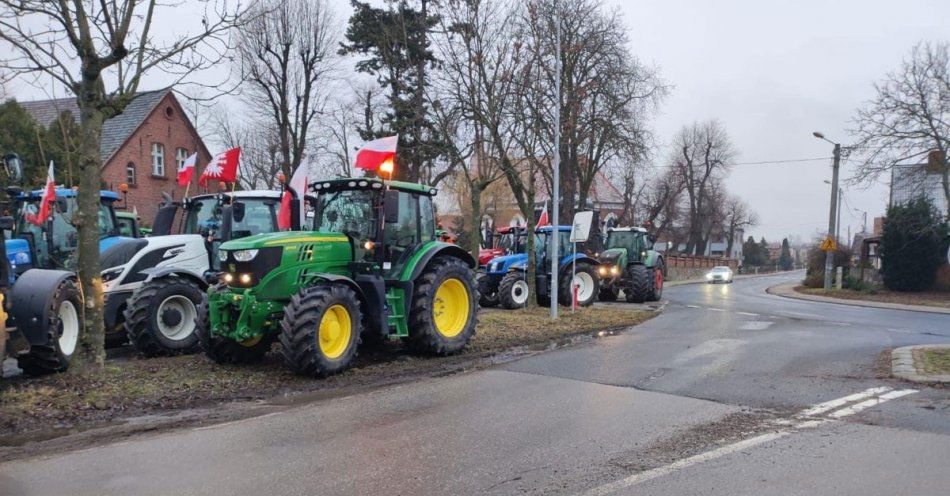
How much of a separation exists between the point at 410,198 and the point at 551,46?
9.73m

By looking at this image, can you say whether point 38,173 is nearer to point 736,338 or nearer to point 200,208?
Result: point 200,208

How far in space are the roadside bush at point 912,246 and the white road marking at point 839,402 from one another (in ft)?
95.7

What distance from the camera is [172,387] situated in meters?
7.95

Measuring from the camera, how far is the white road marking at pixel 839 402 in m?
7.21

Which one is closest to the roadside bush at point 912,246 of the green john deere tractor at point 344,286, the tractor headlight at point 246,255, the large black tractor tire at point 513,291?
the large black tractor tire at point 513,291

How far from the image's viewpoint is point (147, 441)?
6.07 meters

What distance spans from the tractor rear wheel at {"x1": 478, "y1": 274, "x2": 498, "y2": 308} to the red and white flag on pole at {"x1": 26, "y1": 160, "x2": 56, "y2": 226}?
419 inches

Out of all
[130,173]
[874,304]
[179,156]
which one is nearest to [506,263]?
[874,304]

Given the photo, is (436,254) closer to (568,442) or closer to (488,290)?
(568,442)

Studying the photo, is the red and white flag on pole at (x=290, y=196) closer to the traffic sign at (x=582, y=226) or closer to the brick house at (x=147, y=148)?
the traffic sign at (x=582, y=226)

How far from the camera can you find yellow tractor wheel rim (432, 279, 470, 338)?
35.4 ft

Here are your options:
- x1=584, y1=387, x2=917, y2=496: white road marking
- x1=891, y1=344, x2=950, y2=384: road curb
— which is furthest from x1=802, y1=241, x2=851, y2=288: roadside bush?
x1=584, y1=387, x2=917, y2=496: white road marking

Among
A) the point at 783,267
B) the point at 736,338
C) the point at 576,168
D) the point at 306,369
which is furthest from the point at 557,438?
the point at 783,267

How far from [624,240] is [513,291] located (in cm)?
720
